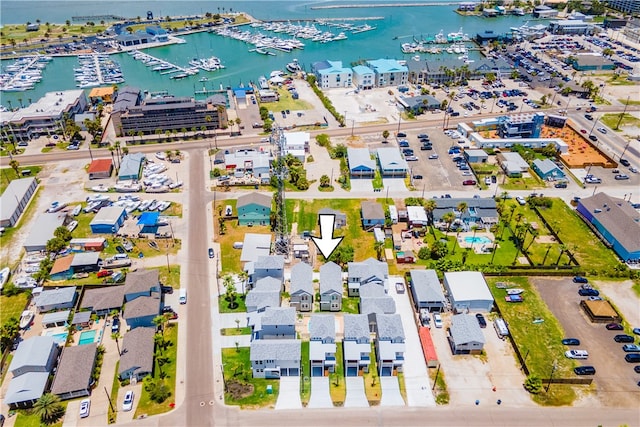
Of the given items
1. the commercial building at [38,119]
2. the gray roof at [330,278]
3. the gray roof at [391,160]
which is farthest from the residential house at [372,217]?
the commercial building at [38,119]

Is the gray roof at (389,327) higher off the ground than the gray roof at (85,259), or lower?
higher

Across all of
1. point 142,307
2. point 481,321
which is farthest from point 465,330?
point 142,307

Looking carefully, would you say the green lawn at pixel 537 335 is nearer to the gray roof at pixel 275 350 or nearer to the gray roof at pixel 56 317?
the gray roof at pixel 275 350

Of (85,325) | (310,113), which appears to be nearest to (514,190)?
(310,113)

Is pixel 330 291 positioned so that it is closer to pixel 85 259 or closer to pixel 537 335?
pixel 537 335

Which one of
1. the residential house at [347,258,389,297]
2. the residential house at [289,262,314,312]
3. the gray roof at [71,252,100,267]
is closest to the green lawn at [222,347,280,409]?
the residential house at [289,262,314,312]
